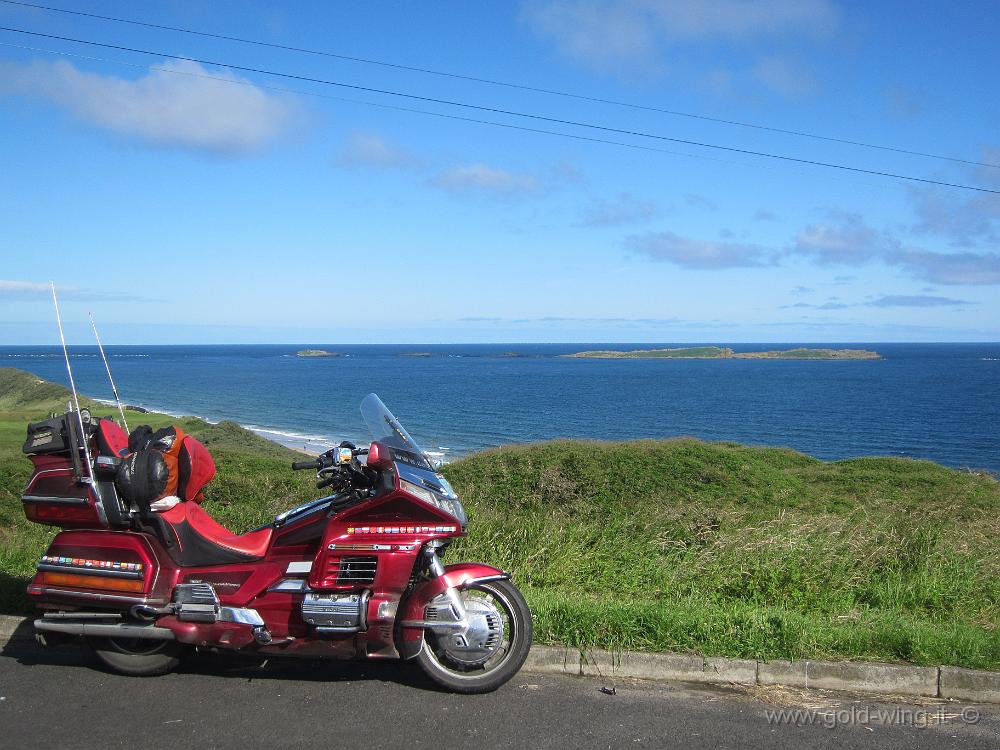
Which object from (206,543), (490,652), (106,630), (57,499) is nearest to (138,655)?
(106,630)

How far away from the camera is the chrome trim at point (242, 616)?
15.4ft

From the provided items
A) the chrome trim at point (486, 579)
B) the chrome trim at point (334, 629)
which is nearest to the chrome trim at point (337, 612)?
the chrome trim at point (334, 629)

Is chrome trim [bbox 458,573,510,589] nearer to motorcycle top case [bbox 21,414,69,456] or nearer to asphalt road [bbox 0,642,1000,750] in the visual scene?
asphalt road [bbox 0,642,1000,750]

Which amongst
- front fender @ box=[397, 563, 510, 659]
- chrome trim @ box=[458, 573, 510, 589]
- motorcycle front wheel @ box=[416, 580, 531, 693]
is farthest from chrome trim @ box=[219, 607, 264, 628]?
chrome trim @ box=[458, 573, 510, 589]

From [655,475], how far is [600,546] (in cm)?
683

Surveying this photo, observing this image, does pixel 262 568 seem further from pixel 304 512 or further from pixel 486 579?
pixel 486 579

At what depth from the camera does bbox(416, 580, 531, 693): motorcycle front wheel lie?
4.61 metres

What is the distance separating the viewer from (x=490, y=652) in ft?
15.2

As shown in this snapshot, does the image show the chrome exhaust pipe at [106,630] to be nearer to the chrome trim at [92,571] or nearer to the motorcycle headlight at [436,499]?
the chrome trim at [92,571]

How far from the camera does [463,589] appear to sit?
4688mm

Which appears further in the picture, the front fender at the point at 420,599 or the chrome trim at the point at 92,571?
the chrome trim at the point at 92,571

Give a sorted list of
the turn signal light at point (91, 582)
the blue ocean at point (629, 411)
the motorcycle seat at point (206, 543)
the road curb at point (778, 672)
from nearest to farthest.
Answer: the road curb at point (778, 672)
the turn signal light at point (91, 582)
the motorcycle seat at point (206, 543)
the blue ocean at point (629, 411)

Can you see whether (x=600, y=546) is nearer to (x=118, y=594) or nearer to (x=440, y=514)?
(x=440, y=514)

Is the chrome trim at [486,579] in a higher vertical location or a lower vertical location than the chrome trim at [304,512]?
lower
